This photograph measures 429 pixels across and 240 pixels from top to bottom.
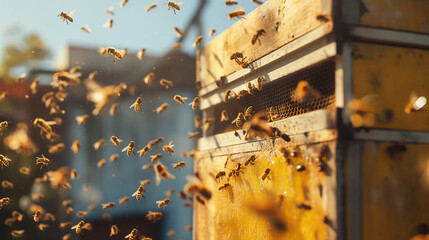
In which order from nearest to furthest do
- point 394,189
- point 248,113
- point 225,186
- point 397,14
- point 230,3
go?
point 394,189 → point 397,14 → point 248,113 → point 225,186 → point 230,3

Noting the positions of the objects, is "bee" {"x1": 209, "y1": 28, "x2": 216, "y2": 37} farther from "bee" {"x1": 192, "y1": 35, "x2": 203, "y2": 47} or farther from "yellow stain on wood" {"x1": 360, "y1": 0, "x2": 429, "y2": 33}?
"yellow stain on wood" {"x1": 360, "y1": 0, "x2": 429, "y2": 33}

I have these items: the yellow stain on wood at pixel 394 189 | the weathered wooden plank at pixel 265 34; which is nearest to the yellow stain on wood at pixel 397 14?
the weathered wooden plank at pixel 265 34

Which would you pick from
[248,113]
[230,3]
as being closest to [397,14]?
[248,113]

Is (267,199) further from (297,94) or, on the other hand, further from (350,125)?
(350,125)

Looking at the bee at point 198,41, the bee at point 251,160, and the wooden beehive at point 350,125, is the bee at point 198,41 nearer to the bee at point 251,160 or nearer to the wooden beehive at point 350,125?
the wooden beehive at point 350,125

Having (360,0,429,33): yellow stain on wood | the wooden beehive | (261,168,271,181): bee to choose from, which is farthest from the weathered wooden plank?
(261,168,271,181): bee

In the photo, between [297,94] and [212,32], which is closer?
[297,94]

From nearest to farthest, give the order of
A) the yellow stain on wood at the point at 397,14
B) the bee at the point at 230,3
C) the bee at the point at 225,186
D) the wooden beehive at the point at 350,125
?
the wooden beehive at the point at 350,125 < the yellow stain on wood at the point at 397,14 < the bee at the point at 225,186 < the bee at the point at 230,3

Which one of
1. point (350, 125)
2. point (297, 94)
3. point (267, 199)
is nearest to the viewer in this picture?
point (350, 125)
